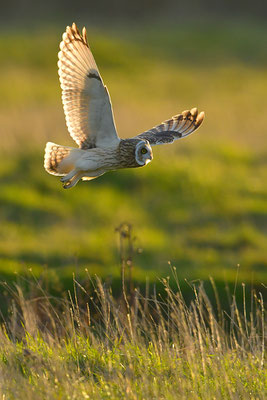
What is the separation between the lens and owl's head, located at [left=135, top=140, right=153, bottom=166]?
17.7ft

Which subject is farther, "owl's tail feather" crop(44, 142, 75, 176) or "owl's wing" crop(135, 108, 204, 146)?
"owl's wing" crop(135, 108, 204, 146)

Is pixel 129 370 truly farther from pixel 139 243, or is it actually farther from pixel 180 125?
pixel 139 243

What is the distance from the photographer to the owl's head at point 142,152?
5.40 metres

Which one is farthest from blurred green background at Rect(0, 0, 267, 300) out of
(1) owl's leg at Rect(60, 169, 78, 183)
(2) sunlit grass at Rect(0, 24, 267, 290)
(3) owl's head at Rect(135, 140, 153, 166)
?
(3) owl's head at Rect(135, 140, 153, 166)

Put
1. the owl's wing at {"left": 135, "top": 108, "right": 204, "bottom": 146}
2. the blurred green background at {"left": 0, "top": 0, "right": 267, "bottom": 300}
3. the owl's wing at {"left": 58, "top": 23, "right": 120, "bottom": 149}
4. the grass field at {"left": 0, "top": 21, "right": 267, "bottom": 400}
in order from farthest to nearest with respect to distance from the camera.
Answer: the blurred green background at {"left": 0, "top": 0, "right": 267, "bottom": 300}
the owl's wing at {"left": 135, "top": 108, "right": 204, "bottom": 146}
the owl's wing at {"left": 58, "top": 23, "right": 120, "bottom": 149}
the grass field at {"left": 0, "top": 21, "right": 267, "bottom": 400}

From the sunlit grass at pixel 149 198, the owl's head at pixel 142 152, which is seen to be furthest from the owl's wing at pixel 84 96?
the sunlit grass at pixel 149 198

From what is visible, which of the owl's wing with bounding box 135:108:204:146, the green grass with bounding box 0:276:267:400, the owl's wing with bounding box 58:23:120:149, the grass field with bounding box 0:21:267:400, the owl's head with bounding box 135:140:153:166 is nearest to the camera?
the green grass with bounding box 0:276:267:400

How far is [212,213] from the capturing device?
1306 centimetres

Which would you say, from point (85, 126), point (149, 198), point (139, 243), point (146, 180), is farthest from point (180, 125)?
point (146, 180)

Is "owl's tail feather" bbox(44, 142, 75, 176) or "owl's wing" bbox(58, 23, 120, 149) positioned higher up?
"owl's wing" bbox(58, 23, 120, 149)

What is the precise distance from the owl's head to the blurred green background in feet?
8.48

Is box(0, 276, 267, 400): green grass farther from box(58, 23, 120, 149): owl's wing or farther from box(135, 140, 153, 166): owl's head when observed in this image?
box(58, 23, 120, 149): owl's wing

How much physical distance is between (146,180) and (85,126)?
8.11 metres

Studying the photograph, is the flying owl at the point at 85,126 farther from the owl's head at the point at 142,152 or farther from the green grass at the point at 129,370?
the green grass at the point at 129,370
